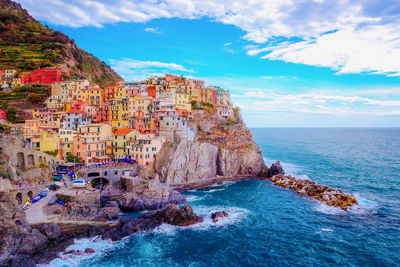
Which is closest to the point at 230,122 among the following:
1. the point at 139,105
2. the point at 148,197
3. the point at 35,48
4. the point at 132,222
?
the point at 139,105

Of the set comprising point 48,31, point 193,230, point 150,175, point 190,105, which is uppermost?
point 48,31

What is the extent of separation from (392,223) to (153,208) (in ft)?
131

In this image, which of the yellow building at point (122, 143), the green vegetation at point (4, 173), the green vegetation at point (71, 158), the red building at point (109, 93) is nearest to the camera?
the green vegetation at point (4, 173)

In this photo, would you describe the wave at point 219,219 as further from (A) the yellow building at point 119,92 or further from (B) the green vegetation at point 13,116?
(B) the green vegetation at point 13,116

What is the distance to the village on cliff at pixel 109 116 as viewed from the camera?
61781mm

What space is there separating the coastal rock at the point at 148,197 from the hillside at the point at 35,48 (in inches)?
2827

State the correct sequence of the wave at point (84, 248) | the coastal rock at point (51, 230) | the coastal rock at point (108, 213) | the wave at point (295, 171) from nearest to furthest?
the wave at point (84, 248) → the coastal rock at point (51, 230) → the coastal rock at point (108, 213) → the wave at point (295, 171)

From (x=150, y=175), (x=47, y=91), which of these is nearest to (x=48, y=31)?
(x=47, y=91)

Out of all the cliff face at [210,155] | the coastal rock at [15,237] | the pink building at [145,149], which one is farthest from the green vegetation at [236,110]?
the coastal rock at [15,237]

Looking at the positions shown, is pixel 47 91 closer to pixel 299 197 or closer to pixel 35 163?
pixel 35 163

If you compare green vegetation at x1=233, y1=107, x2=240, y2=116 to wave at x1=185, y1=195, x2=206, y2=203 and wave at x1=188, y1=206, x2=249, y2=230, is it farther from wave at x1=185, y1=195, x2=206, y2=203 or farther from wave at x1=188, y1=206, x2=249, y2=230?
wave at x1=188, y1=206, x2=249, y2=230

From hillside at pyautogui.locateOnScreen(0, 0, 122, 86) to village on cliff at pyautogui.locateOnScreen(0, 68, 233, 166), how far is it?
9529mm

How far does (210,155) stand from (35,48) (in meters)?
92.6

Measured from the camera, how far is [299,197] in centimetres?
5466
